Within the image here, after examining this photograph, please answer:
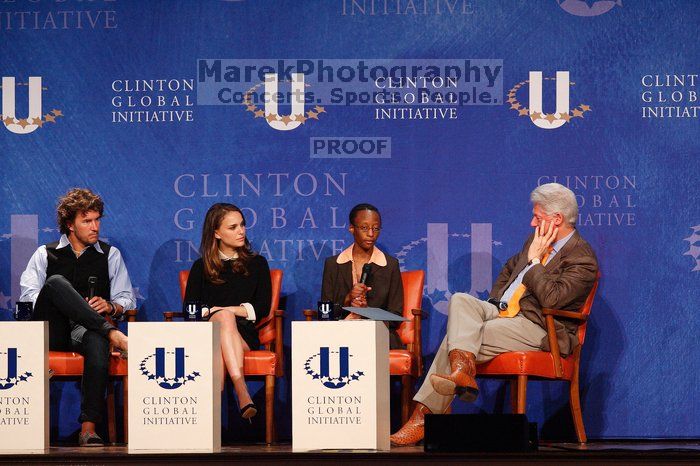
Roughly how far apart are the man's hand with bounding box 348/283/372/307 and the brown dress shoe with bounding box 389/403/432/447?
2.43 ft

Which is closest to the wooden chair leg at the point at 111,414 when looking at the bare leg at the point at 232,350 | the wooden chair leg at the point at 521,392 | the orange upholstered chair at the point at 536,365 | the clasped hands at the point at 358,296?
the bare leg at the point at 232,350

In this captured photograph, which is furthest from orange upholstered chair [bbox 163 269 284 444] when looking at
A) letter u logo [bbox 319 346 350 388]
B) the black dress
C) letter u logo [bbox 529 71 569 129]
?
letter u logo [bbox 529 71 569 129]

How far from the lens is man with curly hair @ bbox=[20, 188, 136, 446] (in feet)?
17.7

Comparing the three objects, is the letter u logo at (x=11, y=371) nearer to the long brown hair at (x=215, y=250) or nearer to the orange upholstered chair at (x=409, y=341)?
the long brown hair at (x=215, y=250)

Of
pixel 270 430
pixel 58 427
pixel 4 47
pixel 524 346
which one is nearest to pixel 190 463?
pixel 270 430

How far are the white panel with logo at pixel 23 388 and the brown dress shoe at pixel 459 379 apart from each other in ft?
5.89

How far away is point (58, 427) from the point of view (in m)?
6.30

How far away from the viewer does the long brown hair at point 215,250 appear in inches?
229

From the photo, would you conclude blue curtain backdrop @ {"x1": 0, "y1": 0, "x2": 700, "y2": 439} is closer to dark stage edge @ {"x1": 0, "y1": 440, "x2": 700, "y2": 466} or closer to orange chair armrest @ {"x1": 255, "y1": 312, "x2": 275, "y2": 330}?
orange chair armrest @ {"x1": 255, "y1": 312, "x2": 275, "y2": 330}

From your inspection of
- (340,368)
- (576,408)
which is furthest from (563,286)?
(340,368)

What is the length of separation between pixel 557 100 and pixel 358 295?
5.59 ft

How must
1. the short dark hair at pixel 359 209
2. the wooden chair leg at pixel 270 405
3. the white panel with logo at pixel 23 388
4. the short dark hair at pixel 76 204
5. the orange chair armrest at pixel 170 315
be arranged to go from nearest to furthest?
the white panel with logo at pixel 23 388
the wooden chair leg at pixel 270 405
the orange chair armrest at pixel 170 315
the short dark hair at pixel 76 204
the short dark hair at pixel 359 209

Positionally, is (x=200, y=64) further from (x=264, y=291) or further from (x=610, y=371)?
(x=610, y=371)

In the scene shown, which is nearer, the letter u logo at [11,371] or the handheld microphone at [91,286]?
the letter u logo at [11,371]
